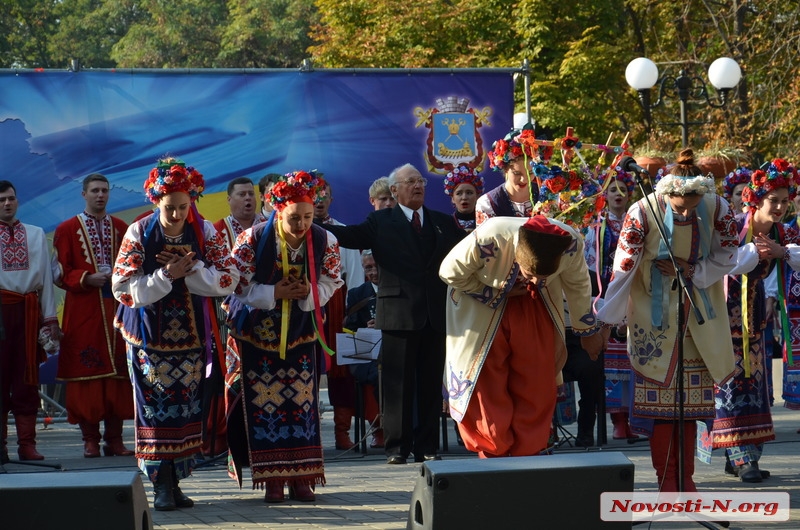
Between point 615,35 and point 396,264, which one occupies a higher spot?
point 615,35

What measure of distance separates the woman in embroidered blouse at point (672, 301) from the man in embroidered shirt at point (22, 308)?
5111 mm

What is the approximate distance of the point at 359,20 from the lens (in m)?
30.1

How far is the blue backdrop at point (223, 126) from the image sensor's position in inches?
449

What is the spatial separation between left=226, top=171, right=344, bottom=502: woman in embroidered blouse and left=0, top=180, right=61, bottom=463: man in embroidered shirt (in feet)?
10.1

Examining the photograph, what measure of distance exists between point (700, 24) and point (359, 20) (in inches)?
305

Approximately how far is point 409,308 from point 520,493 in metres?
4.55

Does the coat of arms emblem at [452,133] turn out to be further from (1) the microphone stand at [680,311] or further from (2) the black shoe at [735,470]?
(1) the microphone stand at [680,311]

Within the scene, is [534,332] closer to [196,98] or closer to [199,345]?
[199,345]

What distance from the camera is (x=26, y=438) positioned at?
10.4 metres

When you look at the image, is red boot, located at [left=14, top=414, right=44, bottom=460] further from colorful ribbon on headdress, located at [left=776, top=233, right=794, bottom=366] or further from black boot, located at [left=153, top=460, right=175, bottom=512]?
colorful ribbon on headdress, located at [left=776, top=233, right=794, bottom=366]

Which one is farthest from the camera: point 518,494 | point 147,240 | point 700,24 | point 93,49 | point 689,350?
point 93,49

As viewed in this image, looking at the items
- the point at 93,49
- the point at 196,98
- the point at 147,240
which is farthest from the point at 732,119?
the point at 93,49

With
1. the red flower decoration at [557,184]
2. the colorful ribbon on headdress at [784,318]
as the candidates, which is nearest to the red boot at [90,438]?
the red flower decoration at [557,184]

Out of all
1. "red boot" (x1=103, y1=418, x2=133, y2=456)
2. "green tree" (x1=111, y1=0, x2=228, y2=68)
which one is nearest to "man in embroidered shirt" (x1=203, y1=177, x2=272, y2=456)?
"red boot" (x1=103, y1=418, x2=133, y2=456)
